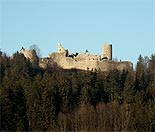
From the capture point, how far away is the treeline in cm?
4200

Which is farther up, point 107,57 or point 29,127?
point 107,57

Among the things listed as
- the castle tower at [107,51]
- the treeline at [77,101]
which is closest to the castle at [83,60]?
the castle tower at [107,51]

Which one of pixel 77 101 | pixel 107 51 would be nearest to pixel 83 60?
pixel 107 51

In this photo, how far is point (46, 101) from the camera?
44438 mm

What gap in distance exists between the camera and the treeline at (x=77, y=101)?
4200 centimetres

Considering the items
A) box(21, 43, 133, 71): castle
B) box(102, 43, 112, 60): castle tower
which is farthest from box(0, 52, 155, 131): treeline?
box(102, 43, 112, 60): castle tower

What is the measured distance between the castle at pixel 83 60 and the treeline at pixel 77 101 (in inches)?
453

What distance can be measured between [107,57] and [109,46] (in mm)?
1391

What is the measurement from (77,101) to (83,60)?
22.0m

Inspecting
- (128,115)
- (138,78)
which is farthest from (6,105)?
(138,78)

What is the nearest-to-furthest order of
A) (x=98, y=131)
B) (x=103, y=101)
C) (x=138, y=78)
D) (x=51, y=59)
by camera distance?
1. (x=98, y=131)
2. (x=103, y=101)
3. (x=138, y=78)
4. (x=51, y=59)

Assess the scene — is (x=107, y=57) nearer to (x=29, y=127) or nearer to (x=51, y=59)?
(x=51, y=59)

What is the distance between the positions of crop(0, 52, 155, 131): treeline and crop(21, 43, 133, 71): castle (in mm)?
11509

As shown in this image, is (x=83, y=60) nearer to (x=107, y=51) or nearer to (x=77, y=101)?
(x=107, y=51)
